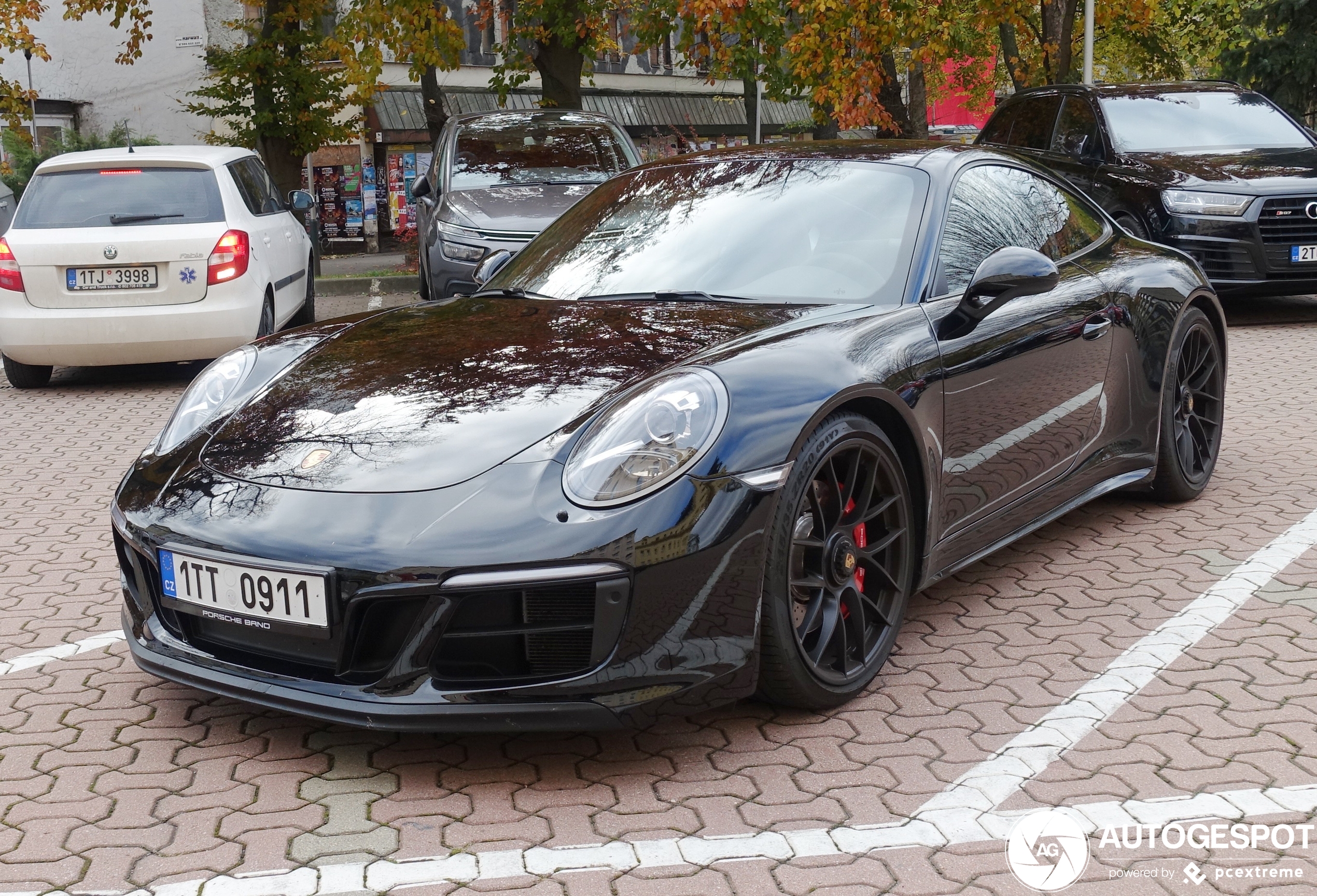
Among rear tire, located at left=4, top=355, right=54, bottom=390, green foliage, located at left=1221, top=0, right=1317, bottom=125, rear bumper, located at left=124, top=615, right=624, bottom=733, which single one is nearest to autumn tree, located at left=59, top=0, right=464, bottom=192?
rear tire, located at left=4, top=355, right=54, bottom=390

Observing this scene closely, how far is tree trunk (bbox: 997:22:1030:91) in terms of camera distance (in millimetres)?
20656

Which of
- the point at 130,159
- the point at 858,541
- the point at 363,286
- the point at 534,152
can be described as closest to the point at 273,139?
the point at 363,286

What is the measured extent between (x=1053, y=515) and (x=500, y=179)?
7311 millimetres

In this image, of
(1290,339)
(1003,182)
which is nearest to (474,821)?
(1003,182)

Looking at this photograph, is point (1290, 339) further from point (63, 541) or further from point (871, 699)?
point (63, 541)

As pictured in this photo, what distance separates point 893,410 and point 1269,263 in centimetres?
784

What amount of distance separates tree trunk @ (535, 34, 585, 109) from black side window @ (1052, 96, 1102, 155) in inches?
284

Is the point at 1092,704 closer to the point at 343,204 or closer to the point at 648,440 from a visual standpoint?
the point at 648,440

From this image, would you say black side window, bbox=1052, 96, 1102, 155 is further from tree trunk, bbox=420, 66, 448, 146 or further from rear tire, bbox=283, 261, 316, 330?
tree trunk, bbox=420, 66, 448, 146

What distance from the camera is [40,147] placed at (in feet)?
89.7

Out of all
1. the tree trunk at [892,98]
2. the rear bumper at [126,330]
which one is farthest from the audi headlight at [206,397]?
the tree trunk at [892,98]

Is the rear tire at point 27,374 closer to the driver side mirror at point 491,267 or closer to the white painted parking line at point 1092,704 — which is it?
the driver side mirror at point 491,267

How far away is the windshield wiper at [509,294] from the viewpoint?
4.41 metres

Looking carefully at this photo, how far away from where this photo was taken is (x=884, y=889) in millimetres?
2676
